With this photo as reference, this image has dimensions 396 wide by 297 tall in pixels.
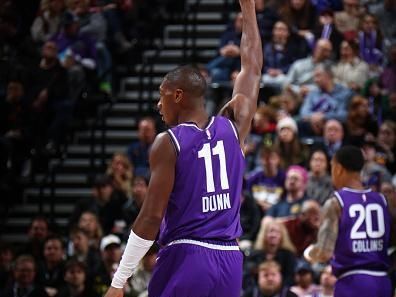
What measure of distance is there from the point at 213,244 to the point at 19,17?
37.5 ft

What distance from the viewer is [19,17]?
16609 millimetres

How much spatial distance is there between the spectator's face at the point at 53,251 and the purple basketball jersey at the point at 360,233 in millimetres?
4858

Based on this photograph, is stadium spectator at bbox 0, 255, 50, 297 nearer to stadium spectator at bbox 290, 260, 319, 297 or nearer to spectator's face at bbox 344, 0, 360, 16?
stadium spectator at bbox 290, 260, 319, 297

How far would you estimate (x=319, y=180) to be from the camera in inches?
467

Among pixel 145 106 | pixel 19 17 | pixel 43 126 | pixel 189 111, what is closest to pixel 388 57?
pixel 145 106

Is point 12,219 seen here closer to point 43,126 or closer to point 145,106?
point 43,126

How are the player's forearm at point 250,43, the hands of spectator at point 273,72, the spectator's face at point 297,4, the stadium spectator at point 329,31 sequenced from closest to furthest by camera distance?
1. the player's forearm at point 250,43
2. the hands of spectator at point 273,72
3. the stadium spectator at point 329,31
4. the spectator's face at point 297,4

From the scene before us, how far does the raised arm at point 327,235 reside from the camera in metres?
7.42

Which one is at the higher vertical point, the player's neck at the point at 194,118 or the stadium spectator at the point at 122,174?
the player's neck at the point at 194,118

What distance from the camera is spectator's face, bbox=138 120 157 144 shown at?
13258mm

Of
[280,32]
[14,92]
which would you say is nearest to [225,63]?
[280,32]

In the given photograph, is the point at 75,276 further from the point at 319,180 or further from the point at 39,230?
the point at 319,180

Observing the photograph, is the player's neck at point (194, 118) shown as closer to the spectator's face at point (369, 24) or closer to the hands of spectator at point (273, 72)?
the hands of spectator at point (273, 72)

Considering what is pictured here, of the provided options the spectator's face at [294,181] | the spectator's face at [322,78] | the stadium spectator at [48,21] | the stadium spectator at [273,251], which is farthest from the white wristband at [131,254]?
the stadium spectator at [48,21]
